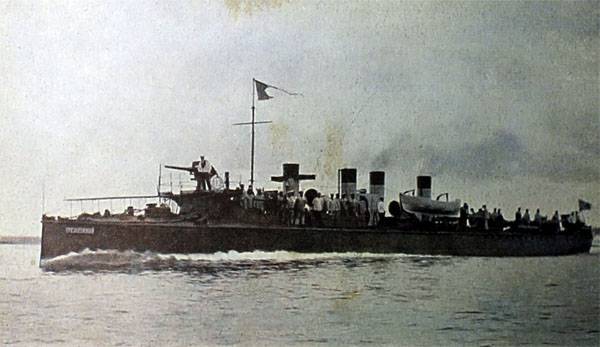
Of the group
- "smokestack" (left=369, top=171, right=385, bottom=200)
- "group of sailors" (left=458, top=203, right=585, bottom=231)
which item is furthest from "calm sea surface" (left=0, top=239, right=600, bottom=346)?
"smokestack" (left=369, top=171, right=385, bottom=200)

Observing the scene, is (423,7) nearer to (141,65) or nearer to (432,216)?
(432,216)

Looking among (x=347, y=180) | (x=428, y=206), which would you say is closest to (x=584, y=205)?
(x=428, y=206)

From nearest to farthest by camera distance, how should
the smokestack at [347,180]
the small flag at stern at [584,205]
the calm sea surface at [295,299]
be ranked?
the calm sea surface at [295,299] → the smokestack at [347,180] → the small flag at stern at [584,205]

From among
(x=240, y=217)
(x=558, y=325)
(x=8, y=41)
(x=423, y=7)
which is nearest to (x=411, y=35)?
(x=423, y=7)

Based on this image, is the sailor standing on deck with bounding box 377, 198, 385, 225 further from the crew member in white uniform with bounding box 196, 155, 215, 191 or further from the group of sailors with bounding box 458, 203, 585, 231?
the crew member in white uniform with bounding box 196, 155, 215, 191

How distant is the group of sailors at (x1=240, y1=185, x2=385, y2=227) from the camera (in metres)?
2.71

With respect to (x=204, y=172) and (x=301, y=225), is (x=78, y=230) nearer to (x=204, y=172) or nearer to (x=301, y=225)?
(x=204, y=172)

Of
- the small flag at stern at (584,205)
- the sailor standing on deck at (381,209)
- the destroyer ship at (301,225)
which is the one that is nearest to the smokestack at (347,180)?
the destroyer ship at (301,225)

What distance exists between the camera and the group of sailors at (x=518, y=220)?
2.86 m

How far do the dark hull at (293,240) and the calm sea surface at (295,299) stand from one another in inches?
1.0

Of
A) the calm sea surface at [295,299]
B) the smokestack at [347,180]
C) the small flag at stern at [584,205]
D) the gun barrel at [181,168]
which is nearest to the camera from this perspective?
the calm sea surface at [295,299]

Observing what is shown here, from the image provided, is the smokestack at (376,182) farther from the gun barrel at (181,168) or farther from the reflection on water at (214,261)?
the gun barrel at (181,168)

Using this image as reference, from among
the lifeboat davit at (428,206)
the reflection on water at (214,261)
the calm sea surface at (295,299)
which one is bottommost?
the calm sea surface at (295,299)

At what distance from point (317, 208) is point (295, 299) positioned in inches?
11.4
